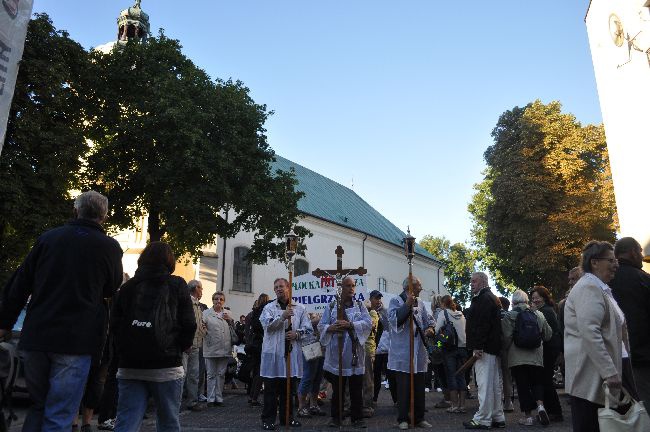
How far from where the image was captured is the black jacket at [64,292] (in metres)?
4.18

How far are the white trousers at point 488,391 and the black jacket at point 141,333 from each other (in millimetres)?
5422

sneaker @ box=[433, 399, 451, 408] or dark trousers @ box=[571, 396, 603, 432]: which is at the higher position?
dark trousers @ box=[571, 396, 603, 432]

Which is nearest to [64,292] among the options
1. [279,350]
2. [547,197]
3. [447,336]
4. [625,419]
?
[625,419]

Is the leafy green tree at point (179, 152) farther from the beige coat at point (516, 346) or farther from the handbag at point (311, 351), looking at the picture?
the beige coat at point (516, 346)

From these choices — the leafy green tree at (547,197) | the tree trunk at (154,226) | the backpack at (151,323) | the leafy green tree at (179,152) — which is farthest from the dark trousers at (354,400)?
the leafy green tree at (547,197)

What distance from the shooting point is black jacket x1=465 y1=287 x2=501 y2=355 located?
8.78 meters

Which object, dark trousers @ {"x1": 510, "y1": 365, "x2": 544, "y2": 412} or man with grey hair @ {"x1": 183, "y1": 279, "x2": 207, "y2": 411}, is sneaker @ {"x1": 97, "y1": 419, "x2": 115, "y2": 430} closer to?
man with grey hair @ {"x1": 183, "y1": 279, "x2": 207, "y2": 411}

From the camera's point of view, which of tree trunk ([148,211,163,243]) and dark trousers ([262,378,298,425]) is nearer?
dark trousers ([262,378,298,425])

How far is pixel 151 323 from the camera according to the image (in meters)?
4.67

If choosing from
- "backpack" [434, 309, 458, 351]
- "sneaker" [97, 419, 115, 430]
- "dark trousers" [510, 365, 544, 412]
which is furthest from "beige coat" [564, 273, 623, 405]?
"backpack" [434, 309, 458, 351]

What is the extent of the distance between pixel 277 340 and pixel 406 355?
6.81 feet

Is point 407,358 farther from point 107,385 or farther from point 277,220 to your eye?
point 277,220

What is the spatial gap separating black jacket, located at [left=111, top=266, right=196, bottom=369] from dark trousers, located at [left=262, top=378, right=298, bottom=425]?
13.9 feet

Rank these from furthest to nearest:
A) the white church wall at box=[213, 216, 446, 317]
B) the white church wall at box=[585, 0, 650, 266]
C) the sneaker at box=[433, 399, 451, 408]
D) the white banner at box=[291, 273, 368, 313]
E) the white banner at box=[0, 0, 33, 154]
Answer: the white church wall at box=[213, 216, 446, 317] < the white church wall at box=[585, 0, 650, 266] < the white banner at box=[291, 273, 368, 313] < the sneaker at box=[433, 399, 451, 408] < the white banner at box=[0, 0, 33, 154]
